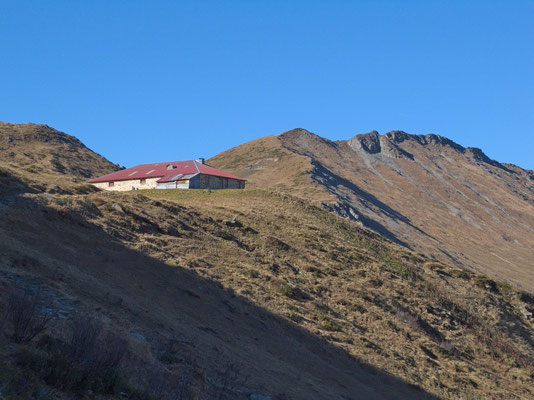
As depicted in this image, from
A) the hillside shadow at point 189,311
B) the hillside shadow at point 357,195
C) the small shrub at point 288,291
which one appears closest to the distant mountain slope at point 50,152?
the hillside shadow at point 357,195

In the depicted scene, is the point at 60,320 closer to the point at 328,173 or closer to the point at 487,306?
the point at 487,306

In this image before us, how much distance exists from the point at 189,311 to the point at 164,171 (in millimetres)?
46445

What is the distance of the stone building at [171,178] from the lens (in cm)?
6094

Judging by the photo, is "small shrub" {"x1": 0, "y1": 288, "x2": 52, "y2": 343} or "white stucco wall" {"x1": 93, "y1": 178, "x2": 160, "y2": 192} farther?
"white stucco wall" {"x1": 93, "y1": 178, "x2": 160, "y2": 192}

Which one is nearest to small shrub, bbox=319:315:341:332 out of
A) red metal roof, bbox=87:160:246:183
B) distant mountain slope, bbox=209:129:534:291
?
red metal roof, bbox=87:160:246:183

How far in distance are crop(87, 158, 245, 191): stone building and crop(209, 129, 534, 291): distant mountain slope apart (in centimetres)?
3342

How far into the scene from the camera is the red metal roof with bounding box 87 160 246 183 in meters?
63.1

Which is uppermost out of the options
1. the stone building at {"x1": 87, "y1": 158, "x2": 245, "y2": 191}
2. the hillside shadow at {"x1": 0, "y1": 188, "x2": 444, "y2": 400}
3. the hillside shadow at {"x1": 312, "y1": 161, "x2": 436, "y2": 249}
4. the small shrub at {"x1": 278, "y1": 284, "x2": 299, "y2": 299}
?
the hillside shadow at {"x1": 312, "y1": 161, "x2": 436, "y2": 249}

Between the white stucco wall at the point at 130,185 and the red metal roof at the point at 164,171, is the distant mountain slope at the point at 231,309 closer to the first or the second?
the red metal roof at the point at 164,171

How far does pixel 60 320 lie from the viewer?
12.6 metres

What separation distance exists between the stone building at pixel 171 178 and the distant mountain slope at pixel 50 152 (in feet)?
94.1

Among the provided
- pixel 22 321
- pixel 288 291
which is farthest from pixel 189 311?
pixel 22 321

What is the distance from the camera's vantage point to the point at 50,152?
10712 centimetres

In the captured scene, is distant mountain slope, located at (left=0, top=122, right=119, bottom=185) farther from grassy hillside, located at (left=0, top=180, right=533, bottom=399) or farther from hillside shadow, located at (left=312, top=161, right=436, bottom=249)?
grassy hillside, located at (left=0, top=180, right=533, bottom=399)
